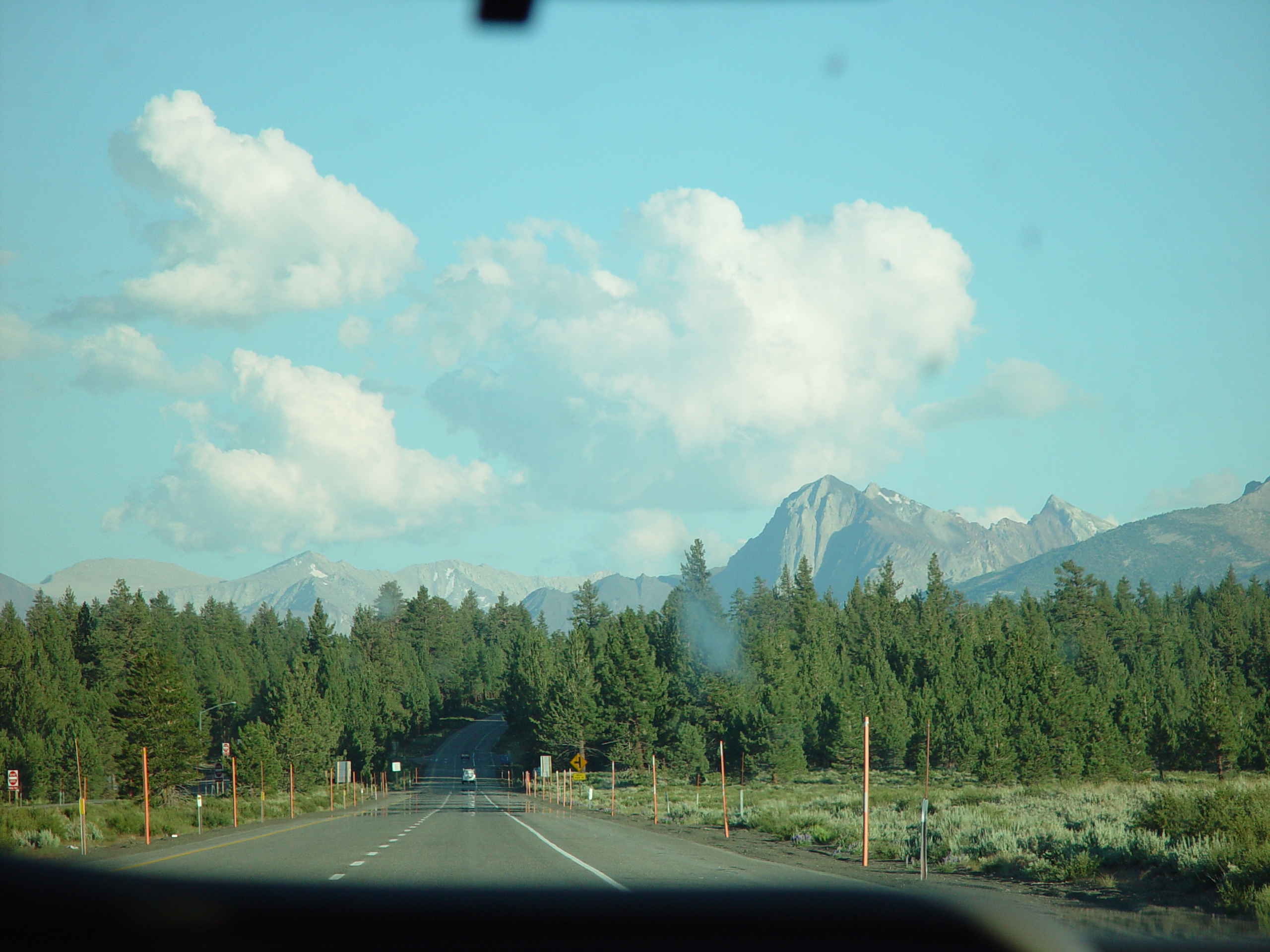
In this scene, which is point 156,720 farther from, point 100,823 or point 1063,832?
point 1063,832

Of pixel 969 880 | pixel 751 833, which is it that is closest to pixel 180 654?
pixel 751 833

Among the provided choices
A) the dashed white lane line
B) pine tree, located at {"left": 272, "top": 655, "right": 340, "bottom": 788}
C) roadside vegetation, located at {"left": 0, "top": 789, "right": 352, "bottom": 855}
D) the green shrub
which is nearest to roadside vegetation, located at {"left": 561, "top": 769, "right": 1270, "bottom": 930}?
the green shrub

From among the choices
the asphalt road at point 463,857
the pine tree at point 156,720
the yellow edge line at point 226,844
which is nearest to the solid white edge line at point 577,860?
the asphalt road at point 463,857

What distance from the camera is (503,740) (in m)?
157

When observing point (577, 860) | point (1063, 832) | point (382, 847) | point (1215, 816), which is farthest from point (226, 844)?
point (1215, 816)

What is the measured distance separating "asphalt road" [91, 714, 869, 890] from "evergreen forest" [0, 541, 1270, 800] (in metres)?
27.4

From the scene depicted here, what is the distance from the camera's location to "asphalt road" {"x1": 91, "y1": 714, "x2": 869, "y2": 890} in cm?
1730

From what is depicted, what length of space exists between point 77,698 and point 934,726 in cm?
8154

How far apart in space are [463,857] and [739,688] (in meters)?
71.4

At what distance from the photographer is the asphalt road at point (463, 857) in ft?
56.7

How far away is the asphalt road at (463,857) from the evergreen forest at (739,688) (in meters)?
27.4

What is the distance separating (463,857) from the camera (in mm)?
23000

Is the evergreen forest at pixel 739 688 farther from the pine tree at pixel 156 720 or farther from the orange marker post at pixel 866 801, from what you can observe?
the orange marker post at pixel 866 801

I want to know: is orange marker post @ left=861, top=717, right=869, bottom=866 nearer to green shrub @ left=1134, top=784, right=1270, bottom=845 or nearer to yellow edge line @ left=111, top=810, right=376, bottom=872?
green shrub @ left=1134, top=784, right=1270, bottom=845
